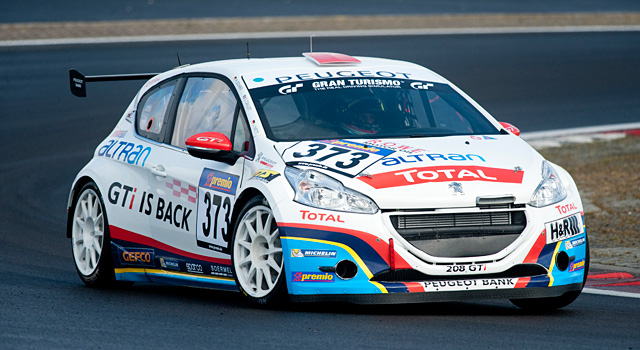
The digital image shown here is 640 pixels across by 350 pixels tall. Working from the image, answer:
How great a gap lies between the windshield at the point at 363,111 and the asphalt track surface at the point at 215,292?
112 centimetres

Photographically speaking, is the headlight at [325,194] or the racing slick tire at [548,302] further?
the racing slick tire at [548,302]

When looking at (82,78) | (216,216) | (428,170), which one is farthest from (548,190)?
(82,78)

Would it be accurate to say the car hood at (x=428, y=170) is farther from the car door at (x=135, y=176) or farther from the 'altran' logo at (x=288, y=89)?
the car door at (x=135, y=176)

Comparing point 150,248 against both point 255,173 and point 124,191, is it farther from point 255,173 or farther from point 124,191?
point 255,173

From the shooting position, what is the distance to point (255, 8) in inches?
1256

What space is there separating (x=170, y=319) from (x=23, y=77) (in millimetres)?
15074

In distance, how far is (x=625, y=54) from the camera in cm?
2542

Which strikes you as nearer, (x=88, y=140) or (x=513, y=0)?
(x=88, y=140)

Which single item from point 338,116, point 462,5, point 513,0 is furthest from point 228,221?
point 513,0

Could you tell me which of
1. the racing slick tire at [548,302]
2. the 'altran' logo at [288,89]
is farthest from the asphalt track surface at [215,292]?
the 'altran' logo at [288,89]

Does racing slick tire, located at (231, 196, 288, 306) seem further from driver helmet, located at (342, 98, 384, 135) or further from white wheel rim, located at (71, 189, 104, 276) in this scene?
white wheel rim, located at (71, 189, 104, 276)

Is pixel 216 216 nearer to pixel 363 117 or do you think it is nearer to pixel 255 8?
pixel 363 117

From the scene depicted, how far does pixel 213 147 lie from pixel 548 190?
203 cm

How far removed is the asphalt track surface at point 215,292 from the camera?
5.63 metres
